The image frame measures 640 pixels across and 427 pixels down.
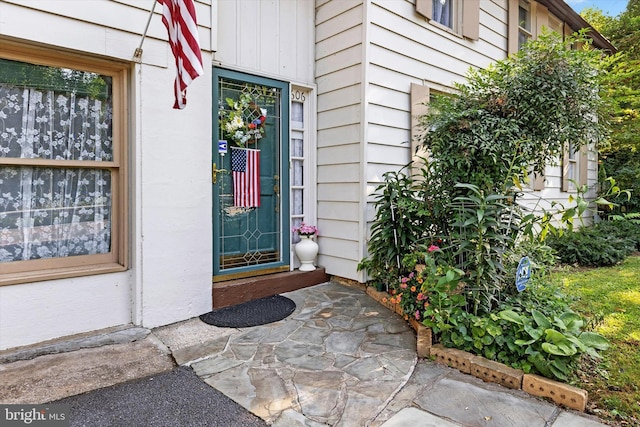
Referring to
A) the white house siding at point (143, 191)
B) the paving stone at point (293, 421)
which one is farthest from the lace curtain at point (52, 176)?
the paving stone at point (293, 421)

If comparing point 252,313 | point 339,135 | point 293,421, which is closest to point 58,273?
point 252,313

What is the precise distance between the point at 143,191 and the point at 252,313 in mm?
1299

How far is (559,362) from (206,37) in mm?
3356

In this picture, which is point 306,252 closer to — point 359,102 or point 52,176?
point 359,102

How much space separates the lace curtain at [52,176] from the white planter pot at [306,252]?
1769mm

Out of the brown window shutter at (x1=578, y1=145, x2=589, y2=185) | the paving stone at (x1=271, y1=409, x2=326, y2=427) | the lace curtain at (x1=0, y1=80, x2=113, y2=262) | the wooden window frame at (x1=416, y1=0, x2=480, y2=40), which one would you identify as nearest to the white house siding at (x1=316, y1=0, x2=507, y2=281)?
the wooden window frame at (x1=416, y1=0, x2=480, y2=40)

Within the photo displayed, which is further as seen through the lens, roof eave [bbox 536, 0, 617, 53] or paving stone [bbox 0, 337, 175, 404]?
roof eave [bbox 536, 0, 617, 53]

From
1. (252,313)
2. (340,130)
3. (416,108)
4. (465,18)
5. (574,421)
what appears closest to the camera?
(574,421)

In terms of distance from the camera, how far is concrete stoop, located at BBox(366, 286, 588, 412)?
73.8 inches

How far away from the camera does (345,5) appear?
3.83m

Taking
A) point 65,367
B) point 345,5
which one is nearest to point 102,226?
point 65,367

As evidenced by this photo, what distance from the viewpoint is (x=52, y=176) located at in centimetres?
265

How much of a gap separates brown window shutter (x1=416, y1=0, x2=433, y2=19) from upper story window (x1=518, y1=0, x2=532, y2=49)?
2.49m

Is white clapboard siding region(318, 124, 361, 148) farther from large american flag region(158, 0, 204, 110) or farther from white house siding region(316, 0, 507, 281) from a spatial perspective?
large american flag region(158, 0, 204, 110)
